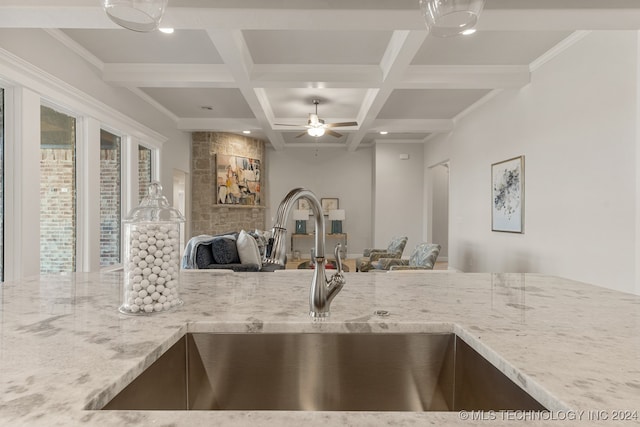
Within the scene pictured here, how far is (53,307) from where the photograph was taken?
42.2 inches

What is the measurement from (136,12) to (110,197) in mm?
3914

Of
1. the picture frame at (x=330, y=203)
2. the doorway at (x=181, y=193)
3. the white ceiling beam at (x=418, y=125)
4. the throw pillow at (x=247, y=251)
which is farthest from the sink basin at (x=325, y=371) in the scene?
the picture frame at (x=330, y=203)

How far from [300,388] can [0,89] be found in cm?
350

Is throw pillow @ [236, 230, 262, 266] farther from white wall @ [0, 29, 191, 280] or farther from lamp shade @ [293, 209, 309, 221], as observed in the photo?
lamp shade @ [293, 209, 309, 221]

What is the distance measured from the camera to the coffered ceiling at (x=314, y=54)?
235 cm

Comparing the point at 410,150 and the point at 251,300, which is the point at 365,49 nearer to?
the point at 251,300

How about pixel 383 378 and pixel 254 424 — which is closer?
pixel 254 424

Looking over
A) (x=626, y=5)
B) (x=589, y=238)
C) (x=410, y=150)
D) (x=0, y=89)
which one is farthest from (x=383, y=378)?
(x=410, y=150)

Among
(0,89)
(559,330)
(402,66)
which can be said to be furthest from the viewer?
(402,66)

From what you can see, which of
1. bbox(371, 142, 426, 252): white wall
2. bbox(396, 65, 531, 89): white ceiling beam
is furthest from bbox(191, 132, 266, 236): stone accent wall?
bbox(396, 65, 531, 89): white ceiling beam

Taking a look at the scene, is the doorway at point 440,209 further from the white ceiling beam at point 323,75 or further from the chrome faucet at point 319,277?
the chrome faucet at point 319,277

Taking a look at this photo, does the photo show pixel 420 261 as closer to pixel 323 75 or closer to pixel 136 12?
pixel 323 75

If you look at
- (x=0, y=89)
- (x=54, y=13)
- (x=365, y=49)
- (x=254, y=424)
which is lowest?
(x=254, y=424)

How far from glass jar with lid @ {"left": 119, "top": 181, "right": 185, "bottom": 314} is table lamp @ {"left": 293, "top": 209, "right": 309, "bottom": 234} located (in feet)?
22.2
